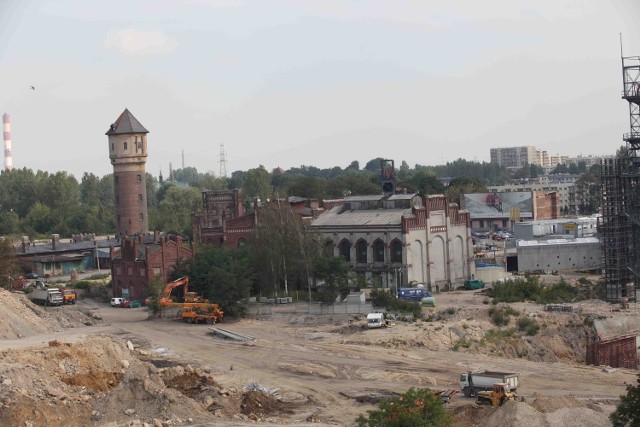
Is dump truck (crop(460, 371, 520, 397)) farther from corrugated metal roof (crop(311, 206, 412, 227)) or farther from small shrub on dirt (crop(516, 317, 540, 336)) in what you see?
corrugated metal roof (crop(311, 206, 412, 227))

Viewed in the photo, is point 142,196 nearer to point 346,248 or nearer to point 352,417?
point 346,248

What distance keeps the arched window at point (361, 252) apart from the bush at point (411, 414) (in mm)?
39401

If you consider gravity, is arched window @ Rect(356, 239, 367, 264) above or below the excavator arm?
above

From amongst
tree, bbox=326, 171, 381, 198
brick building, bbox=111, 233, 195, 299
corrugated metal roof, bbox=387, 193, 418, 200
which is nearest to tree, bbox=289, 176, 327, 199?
tree, bbox=326, 171, 381, 198

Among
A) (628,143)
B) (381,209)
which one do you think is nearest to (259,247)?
(381,209)

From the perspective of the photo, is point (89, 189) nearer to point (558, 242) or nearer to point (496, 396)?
point (558, 242)

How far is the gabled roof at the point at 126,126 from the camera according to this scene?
329 ft

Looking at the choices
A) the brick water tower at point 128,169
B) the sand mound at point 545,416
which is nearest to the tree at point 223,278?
the sand mound at point 545,416

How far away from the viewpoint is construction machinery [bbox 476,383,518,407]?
139 feet

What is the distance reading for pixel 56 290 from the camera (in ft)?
251

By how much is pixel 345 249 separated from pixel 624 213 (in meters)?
18.2

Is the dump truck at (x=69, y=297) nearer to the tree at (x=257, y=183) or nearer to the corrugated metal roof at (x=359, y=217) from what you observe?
the corrugated metal roof at (x=359, y=217)

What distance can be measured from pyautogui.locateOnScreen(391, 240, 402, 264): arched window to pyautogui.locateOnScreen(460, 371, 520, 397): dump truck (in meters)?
29.4

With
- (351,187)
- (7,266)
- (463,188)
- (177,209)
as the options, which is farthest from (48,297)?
(463,188)
